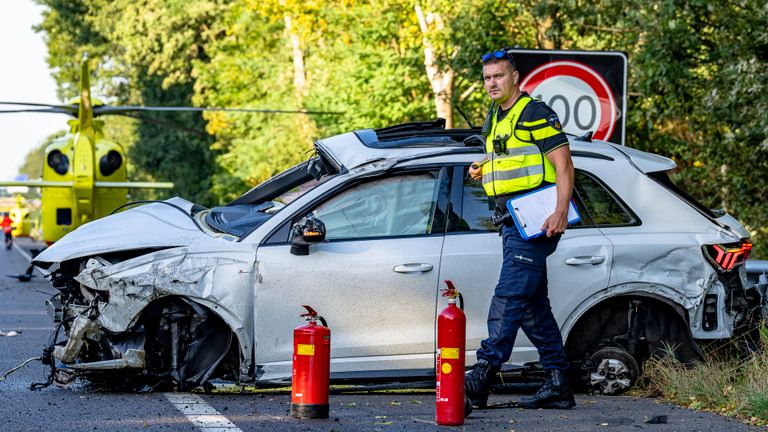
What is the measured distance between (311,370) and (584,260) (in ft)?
6.55

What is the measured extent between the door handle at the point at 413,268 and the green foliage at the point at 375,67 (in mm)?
7372

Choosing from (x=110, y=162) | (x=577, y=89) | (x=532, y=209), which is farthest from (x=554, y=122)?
(x=110, y=162)

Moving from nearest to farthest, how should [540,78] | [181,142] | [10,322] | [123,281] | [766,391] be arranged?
[766,391] → [123,281] → [540,78] → [10,322] → [181,142]

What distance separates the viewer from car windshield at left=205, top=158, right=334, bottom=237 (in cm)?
844

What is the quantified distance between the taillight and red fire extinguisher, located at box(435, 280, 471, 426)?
2.19 metres

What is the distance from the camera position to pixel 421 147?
851 cm

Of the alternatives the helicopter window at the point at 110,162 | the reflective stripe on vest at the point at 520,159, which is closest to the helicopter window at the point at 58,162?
the helicopter window at the point at 110,162

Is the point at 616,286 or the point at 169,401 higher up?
the point at 616,286

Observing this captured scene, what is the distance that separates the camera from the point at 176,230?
27.1ft

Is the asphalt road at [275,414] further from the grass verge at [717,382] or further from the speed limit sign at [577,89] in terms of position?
the speed limit sign at [577,89]

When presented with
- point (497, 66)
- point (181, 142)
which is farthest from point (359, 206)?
point (181, 142)

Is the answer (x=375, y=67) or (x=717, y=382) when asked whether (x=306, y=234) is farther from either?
(x=375, y=67)

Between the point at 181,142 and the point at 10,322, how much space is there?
3880 cm

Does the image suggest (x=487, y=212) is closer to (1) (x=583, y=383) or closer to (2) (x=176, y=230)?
(1) (x=583, y=383)
